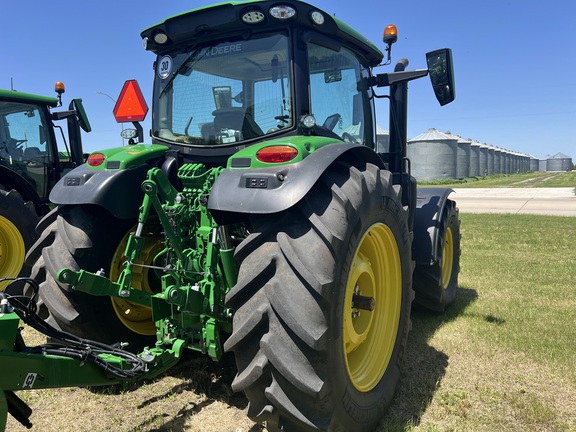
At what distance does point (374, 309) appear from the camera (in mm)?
2986

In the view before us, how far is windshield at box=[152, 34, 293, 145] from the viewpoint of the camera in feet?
9.78

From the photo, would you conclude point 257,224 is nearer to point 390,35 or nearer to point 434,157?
point 390,35

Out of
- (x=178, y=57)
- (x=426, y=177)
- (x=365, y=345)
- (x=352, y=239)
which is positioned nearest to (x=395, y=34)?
(x=178, y=57)

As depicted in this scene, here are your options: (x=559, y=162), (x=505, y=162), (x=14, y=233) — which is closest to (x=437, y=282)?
(x=14, y=233)

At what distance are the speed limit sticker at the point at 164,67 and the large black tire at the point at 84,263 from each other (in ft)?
3.59

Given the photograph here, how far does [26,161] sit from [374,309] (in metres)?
5.44

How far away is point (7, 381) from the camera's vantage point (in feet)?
6.10

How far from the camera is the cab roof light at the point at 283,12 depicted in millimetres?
2779

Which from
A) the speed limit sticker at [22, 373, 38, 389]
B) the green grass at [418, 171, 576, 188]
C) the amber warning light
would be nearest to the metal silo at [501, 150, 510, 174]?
the green grass at [418, 171, 576, 188]

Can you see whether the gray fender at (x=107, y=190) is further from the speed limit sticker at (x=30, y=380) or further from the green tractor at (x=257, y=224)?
the speed limit sticker at (x=30, y=380)

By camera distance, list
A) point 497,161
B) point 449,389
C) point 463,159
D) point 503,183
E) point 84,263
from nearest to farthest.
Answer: point 84,263
point 449,389
point 503,183
point 463,159
point 497,161

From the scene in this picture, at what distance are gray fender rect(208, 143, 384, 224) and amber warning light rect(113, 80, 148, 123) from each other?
3.64 ft

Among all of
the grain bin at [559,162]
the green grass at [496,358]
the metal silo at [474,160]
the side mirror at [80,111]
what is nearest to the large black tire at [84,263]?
the green grass at [496,358]

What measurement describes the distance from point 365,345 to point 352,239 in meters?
0.93
